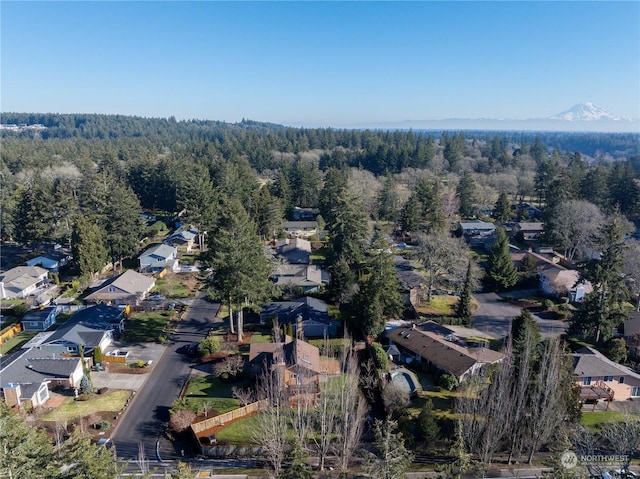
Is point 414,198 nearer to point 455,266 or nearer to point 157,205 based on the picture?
point 455,266

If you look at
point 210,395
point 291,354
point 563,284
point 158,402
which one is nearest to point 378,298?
point 291,354

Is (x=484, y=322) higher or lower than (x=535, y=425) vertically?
lower

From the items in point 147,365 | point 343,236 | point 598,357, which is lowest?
point 147,365

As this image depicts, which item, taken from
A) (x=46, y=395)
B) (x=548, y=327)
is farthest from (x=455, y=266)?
(x=46, y=395)

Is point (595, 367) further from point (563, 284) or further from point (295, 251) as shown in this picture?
point (295, 251)

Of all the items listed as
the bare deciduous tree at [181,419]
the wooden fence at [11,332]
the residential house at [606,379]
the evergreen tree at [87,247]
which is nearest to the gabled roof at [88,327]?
the wooden fence at [11,332]

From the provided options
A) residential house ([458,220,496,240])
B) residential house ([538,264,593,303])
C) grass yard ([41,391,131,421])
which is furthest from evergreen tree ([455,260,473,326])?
residential house ([458,220,496,240])

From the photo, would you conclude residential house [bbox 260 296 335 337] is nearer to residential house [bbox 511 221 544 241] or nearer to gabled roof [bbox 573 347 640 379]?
gabled roof [bbox 573 347 640 379]
